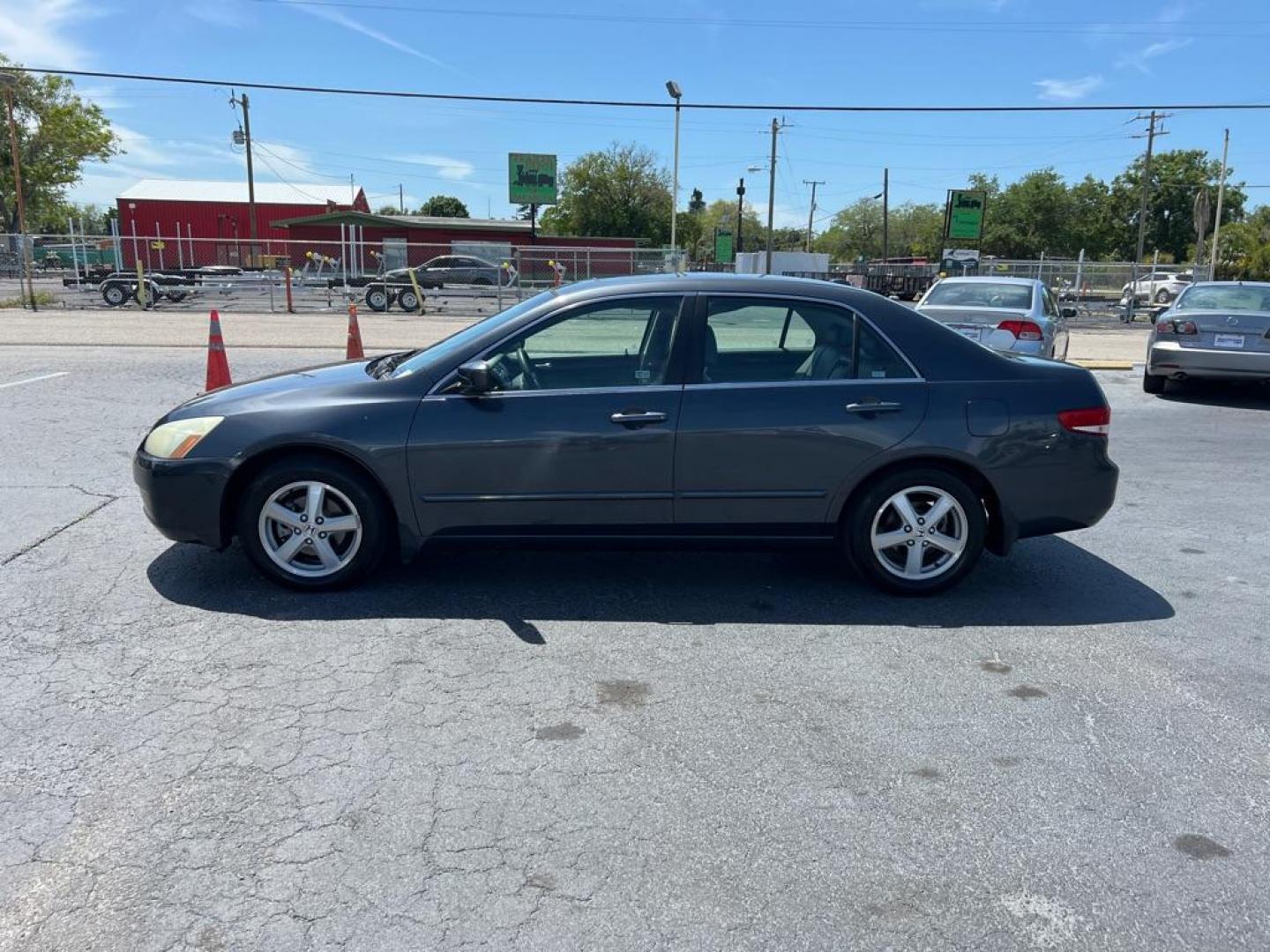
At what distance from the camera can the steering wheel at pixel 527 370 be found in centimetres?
466

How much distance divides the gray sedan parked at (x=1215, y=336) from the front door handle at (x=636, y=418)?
9.48 metres

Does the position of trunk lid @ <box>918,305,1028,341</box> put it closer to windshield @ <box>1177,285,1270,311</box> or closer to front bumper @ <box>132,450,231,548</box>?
windshield @ <box>1177,285,1270,311</box>

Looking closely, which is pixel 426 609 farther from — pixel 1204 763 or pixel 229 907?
pixel 1204 763

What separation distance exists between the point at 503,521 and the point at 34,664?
200 centimetres

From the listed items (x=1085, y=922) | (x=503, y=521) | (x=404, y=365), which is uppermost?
(x=404, y=365)

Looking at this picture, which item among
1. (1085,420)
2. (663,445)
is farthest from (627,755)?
(1085,420)

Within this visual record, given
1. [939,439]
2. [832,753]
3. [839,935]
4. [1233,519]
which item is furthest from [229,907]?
[1233,519]

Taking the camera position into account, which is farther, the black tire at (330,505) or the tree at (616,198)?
the tree at (616,198)

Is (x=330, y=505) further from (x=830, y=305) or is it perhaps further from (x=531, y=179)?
(x=531, y=179)

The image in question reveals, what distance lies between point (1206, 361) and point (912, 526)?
28.3 feet

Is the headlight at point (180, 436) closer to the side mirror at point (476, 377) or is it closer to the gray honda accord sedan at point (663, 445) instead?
the gray honda accord sedan at point (663, 445)

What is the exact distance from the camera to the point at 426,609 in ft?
14.8

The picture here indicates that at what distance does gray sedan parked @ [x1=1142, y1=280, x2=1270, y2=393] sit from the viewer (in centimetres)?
1100

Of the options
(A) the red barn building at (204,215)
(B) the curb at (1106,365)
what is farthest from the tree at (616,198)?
(B) the curb at (1106,365)
